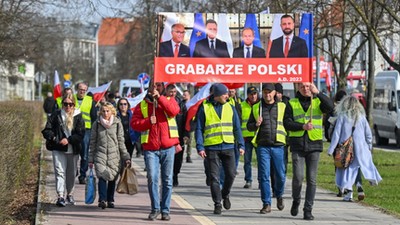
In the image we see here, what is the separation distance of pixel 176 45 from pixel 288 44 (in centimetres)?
160

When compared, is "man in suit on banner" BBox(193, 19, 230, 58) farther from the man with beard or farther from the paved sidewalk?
the paved sidewalk

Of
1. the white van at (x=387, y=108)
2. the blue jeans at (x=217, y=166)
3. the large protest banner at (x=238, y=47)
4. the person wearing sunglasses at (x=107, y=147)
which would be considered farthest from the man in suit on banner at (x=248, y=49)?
the white van at (x=387, y=108)

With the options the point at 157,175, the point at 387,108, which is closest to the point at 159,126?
the point at 157,175

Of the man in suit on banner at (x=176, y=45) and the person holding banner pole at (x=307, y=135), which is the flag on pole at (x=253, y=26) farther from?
the person holding banner pole at (x=307, y=135)

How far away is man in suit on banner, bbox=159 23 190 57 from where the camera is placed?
42.7 ft

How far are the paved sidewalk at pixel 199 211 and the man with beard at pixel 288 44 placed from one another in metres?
2.23

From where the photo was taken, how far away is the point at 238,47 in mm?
13305

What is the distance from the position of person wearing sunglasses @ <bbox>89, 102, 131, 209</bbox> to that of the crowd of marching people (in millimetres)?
14

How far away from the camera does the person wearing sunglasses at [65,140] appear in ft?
44.9

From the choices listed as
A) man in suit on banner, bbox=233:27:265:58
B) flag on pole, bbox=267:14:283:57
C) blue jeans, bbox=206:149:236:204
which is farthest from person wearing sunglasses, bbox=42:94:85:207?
flag on pole, bbox=267:14:283:57

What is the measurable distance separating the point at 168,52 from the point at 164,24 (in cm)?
40

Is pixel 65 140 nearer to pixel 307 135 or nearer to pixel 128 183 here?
pixel 128 183

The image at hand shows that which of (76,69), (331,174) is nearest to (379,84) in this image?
(331,174)

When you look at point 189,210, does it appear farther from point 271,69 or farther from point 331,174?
point 331,174
